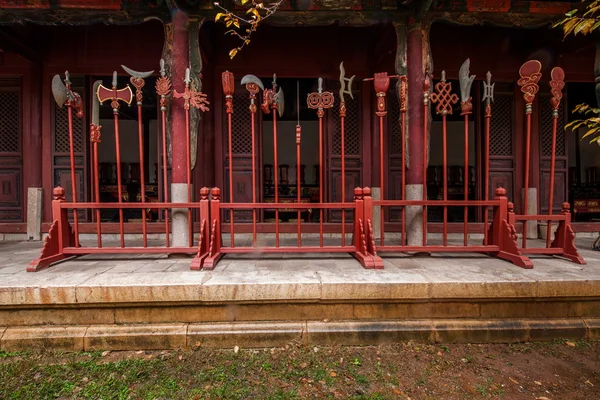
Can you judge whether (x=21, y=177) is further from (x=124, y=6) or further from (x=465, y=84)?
(x=465, y=84)

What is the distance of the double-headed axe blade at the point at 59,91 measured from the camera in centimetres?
319

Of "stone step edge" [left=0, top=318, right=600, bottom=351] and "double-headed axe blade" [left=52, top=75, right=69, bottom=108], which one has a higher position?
"double-headed axe blade" [left=52, top=75, right=69, bottom=108]

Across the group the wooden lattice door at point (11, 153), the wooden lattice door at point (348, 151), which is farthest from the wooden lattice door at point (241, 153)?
the wooden lattice door at point (11, 153)

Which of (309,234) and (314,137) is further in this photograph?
(314,137)

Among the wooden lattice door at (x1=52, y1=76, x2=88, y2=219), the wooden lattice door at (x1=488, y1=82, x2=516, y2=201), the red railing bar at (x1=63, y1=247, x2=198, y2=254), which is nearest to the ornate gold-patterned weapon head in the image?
the wooden lattice door at (x1=488, y1=82, x2=516, y2=201)

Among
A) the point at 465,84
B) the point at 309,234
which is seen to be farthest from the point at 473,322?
the point at 309,234

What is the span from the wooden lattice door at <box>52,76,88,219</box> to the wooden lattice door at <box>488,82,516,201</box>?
7.69m

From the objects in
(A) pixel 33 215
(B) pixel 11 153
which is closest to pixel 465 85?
(A) pixel 33 215

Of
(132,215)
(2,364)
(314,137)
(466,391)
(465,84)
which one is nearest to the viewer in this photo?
(466,391)

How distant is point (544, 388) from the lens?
2150 millimetres

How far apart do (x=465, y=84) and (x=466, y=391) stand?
3118mm

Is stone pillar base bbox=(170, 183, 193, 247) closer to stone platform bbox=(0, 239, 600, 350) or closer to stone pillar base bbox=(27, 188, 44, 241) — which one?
stone platform bbox=(0, 239, 600, 350)

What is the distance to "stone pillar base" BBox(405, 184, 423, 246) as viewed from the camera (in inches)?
152

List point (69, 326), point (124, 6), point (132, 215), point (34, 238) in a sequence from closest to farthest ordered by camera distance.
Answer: point (69, 326) < point (124, 6) < point (34, 238) < point (132, 215)
